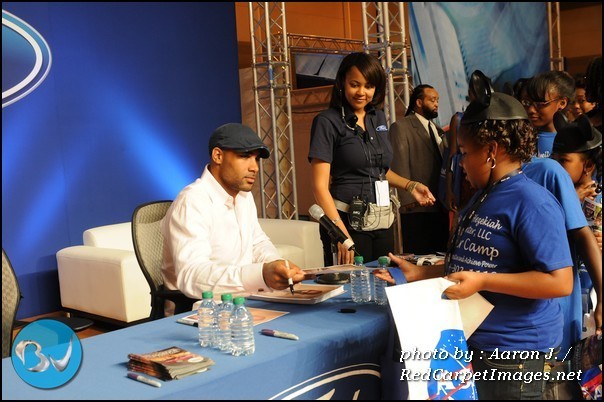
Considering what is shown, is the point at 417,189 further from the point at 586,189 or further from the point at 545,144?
the point at 586,189

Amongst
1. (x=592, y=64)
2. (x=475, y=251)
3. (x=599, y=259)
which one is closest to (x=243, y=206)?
(x=475, y=251)

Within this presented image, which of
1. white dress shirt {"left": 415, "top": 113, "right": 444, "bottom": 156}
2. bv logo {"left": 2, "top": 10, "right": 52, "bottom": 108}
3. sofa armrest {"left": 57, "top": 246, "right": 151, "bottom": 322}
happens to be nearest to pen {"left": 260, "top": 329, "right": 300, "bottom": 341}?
sofa armrest {"left": 57, "top": 246, "right": 151, "bottom": 322}

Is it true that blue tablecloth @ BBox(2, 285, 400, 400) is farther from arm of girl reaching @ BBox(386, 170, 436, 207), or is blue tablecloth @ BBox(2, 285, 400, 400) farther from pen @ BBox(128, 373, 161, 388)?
arm of girl reaching @ BBox(386, 170, 436, 207)

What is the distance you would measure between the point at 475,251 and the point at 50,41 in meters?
4.85

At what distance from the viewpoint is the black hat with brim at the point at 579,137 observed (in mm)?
2455

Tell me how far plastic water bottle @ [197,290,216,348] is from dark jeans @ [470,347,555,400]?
0.76 m

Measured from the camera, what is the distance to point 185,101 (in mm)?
6781

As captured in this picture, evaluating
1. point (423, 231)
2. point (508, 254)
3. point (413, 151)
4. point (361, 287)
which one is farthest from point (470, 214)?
point (413, 151)

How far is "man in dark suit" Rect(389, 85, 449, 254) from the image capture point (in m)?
4.87

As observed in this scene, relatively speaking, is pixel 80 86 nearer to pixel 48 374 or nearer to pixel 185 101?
pixel 185 101

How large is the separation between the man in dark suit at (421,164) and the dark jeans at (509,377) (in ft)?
9.28

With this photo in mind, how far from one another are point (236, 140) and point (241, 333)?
1024mm

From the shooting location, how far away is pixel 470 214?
1984mm

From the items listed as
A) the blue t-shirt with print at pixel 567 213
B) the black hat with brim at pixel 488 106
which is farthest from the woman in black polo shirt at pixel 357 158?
the black hat with brim at pixel 488 106
